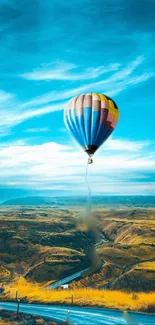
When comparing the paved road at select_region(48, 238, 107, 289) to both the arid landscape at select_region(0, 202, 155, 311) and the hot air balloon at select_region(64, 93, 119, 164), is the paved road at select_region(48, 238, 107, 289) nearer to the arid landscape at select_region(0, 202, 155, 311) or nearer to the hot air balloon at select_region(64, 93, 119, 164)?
the arid landscape at select_region(0, 202, 155, 311)

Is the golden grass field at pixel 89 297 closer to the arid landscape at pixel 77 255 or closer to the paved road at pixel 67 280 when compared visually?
the arid landscape at pixel 77 255

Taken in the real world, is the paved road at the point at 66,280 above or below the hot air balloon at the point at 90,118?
below

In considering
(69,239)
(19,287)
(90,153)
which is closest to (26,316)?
(19,287)

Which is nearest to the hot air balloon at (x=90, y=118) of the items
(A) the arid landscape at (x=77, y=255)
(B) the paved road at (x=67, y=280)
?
(A) the arid landscape at (x=77, y=255)

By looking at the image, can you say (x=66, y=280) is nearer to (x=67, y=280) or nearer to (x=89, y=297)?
(x=67, y=280)

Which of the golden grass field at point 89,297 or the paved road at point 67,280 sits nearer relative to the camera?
the golden grass field at point 89,297

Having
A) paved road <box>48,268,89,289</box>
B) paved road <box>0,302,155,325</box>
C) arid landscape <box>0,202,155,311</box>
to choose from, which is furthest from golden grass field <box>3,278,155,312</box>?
paved road <box>48,268,89,289</box>

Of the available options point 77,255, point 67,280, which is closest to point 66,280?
point 67,280
